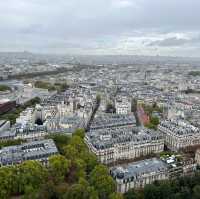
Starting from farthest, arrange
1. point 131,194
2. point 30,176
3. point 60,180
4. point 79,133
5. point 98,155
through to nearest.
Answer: point 79,133 < point 98,155 < point 60,180 < point 30,176 < point 131,194

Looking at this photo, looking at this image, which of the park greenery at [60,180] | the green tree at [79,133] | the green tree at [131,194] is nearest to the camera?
the park greenery at [60,180]

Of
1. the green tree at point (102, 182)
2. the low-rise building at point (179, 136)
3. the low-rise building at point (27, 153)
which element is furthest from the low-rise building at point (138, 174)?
the low-rise building at point (179, 136)

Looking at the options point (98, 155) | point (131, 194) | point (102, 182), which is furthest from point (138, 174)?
point (98, 155)

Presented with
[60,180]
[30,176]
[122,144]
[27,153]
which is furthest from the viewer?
[122,144]

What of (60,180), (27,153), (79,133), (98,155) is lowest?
(60,180)

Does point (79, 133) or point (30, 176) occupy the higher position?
point (79, 133)

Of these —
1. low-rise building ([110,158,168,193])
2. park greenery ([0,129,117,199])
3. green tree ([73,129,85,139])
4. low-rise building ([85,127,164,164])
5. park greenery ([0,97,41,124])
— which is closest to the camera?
park greenery ([0,129,117,199])

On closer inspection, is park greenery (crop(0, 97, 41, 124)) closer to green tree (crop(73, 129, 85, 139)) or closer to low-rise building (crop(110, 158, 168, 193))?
green tree (crop(73, 129, 85, 139))

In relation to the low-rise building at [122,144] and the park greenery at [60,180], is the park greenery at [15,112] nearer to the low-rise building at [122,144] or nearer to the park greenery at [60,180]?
the low-rise building at [122,144]

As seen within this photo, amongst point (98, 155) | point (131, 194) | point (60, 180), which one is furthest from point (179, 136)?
point (60, 180)

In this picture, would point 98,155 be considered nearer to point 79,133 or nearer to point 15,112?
point 79,133

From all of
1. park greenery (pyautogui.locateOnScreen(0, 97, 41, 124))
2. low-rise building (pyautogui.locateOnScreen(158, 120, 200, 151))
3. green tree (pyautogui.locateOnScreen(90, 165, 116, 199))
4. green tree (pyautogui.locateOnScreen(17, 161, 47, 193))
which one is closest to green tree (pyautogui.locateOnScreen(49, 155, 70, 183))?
green tree (pyautogui.locateOnScreen(17, 161, 47, 193))

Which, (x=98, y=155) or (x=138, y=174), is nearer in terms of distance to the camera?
(x=138, y=174)
